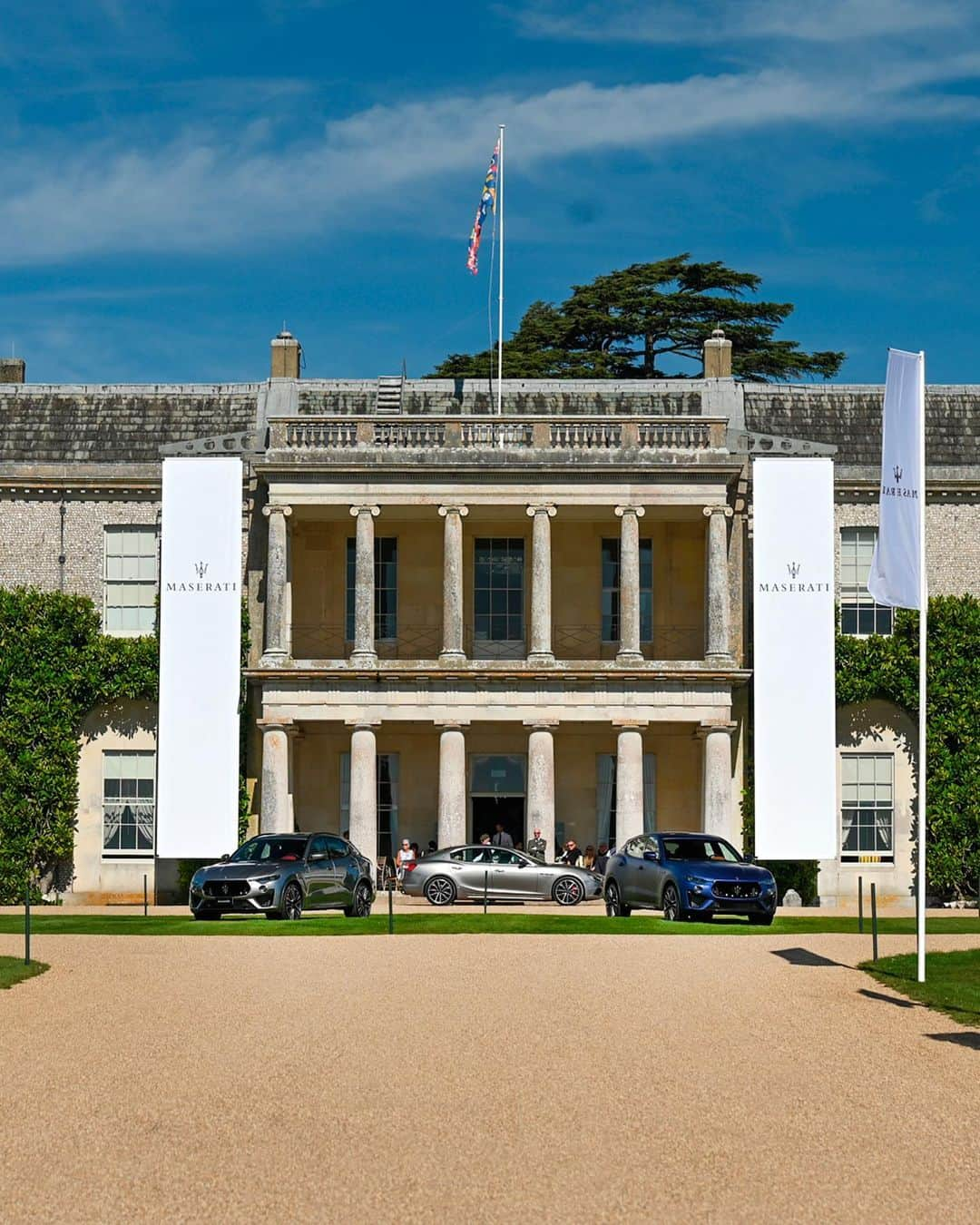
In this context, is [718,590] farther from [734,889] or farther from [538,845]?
[734,889]

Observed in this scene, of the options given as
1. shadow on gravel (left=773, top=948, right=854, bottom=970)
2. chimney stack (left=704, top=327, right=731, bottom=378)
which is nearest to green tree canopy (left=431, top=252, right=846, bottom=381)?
chimney stack (left=704, top=327, right=731, bottom=378)

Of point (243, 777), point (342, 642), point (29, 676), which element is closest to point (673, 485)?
point (342, 642)

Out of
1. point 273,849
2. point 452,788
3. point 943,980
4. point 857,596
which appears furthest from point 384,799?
point 943,980

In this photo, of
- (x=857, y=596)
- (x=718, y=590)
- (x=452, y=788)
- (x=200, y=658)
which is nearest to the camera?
(x=200, y=658)

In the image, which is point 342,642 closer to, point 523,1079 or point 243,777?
point 243,777

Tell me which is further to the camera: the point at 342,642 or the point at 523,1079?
the point at 342,642

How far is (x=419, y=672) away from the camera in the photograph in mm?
43156

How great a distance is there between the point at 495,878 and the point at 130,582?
12.7 metres

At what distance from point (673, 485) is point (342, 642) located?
8.54m

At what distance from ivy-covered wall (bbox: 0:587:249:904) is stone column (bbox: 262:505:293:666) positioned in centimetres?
126

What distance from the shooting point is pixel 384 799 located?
4616 cm

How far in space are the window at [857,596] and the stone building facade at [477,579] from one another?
0.28ft

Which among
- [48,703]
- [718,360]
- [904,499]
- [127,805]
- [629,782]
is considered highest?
[718,360]

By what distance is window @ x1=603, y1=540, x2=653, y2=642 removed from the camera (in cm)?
4612
